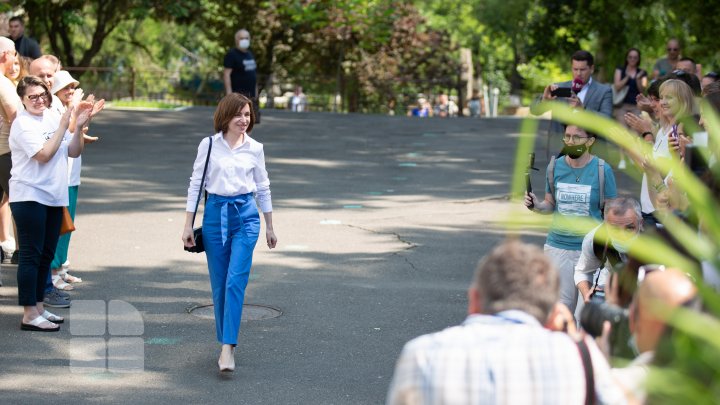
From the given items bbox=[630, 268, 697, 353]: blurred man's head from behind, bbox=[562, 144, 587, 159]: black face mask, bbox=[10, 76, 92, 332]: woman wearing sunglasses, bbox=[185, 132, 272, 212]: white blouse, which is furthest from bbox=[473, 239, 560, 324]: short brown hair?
bbox=[10, 76, 92, 332]: woman wearing sunglasses

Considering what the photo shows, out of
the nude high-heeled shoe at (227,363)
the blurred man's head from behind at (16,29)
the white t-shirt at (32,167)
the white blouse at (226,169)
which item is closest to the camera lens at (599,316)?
the nude high-heeled shoe at (227,363)

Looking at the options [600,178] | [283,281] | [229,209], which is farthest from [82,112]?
[600,178]

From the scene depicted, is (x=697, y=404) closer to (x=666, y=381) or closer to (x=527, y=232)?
(x=666, y=381)

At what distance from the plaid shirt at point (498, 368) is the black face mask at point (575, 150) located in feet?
12.9

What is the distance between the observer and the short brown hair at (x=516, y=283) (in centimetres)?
318

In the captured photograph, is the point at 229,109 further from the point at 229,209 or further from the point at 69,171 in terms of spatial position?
the point at 69,171

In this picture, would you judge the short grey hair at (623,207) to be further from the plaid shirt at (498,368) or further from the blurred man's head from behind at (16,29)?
the blurred man's head from behind at (16,29)

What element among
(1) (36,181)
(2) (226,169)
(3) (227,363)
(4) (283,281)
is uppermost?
(2) (226,169)

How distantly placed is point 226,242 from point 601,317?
388 centimetres

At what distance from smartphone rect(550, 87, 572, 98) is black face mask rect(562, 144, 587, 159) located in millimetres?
2506

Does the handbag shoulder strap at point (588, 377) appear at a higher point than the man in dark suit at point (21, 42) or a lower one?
lower

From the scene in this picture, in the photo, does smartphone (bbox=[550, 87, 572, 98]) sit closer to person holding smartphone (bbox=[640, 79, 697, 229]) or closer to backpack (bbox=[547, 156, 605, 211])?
person holding smartphone (bbox=[640, 79, 697, 229])

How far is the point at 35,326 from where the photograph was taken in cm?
775

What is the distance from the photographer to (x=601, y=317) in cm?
362
